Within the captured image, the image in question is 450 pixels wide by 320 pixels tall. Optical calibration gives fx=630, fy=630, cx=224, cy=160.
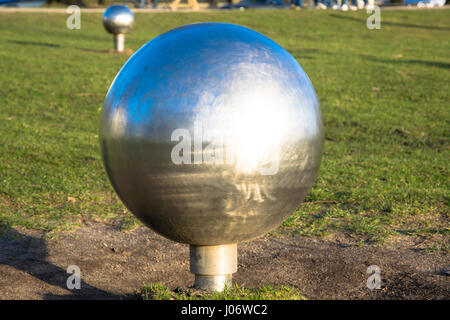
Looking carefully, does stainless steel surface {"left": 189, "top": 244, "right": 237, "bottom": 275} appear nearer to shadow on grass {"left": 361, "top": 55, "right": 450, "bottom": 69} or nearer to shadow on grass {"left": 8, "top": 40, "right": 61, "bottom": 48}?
shadow on grass {"left": 361, "top": 55, "right": 450, "bottom": 69}

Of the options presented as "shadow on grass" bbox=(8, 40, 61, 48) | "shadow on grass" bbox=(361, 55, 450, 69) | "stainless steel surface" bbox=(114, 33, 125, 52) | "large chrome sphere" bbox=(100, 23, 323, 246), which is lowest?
"large chrome sphere" bbox=(100, 23, 323, 246)

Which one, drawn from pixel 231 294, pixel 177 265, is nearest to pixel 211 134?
pixel 231 294

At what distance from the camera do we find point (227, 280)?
4590 mm

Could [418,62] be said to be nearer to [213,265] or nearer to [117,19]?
[117,19]

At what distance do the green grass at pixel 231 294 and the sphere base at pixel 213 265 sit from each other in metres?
0.07

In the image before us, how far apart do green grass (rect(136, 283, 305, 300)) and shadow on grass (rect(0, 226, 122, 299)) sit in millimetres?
357

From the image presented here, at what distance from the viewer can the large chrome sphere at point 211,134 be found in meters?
3.91

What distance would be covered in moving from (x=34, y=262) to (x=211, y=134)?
2596 millimetres

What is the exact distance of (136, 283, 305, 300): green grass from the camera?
4426 millimetres

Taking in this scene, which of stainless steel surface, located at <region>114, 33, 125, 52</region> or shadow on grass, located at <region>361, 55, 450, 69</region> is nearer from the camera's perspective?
shadow on grass, located at <region>361, 55, 450, 69</region>

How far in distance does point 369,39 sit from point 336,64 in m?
6.95

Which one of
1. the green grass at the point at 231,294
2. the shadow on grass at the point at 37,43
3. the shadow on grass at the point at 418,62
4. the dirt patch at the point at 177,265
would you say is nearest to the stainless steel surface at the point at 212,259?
the green grass at the point at 231,294

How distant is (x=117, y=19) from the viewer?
59.9 ft

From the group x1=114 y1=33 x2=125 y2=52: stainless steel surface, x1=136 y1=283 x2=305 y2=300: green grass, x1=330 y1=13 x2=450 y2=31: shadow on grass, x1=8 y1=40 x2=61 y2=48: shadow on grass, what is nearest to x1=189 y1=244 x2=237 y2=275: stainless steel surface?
x1=136 y1=283 x2=305 y2=300: green grass
